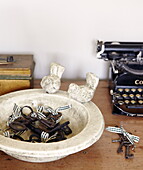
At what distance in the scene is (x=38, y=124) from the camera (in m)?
1.05

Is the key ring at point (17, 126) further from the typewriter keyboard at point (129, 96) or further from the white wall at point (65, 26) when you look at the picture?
the white wall at point (65, 26)

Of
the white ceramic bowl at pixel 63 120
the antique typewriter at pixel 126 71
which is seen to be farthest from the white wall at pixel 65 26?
the white ceramic bowl at pixel 63 120

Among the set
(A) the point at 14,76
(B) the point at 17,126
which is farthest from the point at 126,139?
(A) the point at 14,76

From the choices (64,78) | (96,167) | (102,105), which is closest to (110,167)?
(96,167)

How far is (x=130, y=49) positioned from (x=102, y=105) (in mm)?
279

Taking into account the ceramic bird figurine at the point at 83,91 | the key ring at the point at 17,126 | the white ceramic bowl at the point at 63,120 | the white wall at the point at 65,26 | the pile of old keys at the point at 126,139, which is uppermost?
the white wall at the point at 65,26

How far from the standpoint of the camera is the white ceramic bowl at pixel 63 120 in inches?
31.6

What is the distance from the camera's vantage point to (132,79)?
1.21m

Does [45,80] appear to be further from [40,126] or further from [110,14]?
[110,14]

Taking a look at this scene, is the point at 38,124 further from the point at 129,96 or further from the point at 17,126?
the point at 129,96

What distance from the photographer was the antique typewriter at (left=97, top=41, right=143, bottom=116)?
1.19m

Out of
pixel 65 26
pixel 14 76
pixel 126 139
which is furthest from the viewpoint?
pixel 65 26

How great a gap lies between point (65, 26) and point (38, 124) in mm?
597

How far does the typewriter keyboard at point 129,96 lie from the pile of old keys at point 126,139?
0.14m
